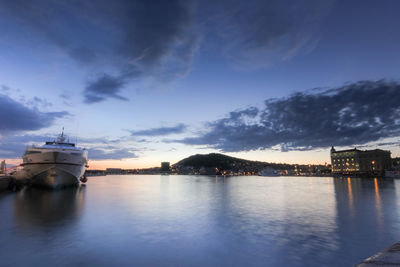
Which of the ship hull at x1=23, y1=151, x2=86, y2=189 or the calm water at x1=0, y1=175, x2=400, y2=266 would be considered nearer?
the calm water at x1=0, y1=175, x2=400, y2=266

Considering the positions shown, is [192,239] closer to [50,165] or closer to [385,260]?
[385,260]

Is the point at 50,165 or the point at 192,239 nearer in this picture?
the point at 192,239

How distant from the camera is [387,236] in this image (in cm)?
1492

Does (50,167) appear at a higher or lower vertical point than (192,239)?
higher

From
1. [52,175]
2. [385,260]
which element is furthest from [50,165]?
[385,260]

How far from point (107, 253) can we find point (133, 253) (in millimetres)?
1306

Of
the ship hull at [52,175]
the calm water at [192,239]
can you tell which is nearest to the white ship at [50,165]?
the ship hull at [52,175]

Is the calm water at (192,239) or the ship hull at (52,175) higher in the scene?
the ship hull at (52,175)

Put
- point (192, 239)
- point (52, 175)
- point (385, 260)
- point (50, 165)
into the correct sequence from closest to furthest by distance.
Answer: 1. point (385, 260)
2. point (192, 239)
3. point (50, 165)
4. point (52, 175)

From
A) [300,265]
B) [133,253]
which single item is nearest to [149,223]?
[133,253]

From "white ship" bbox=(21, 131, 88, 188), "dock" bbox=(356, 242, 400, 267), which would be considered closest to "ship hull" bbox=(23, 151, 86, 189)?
"white ship" bbox=(21, 131, 88, 188)

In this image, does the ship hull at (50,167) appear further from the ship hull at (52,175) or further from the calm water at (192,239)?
the calm water at (192,239)

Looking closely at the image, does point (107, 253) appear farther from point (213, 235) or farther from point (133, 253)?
point (213, 235)

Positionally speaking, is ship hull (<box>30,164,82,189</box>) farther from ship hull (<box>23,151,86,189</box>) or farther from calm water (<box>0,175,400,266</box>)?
calm water (<box>0,175,400,266</box>)
